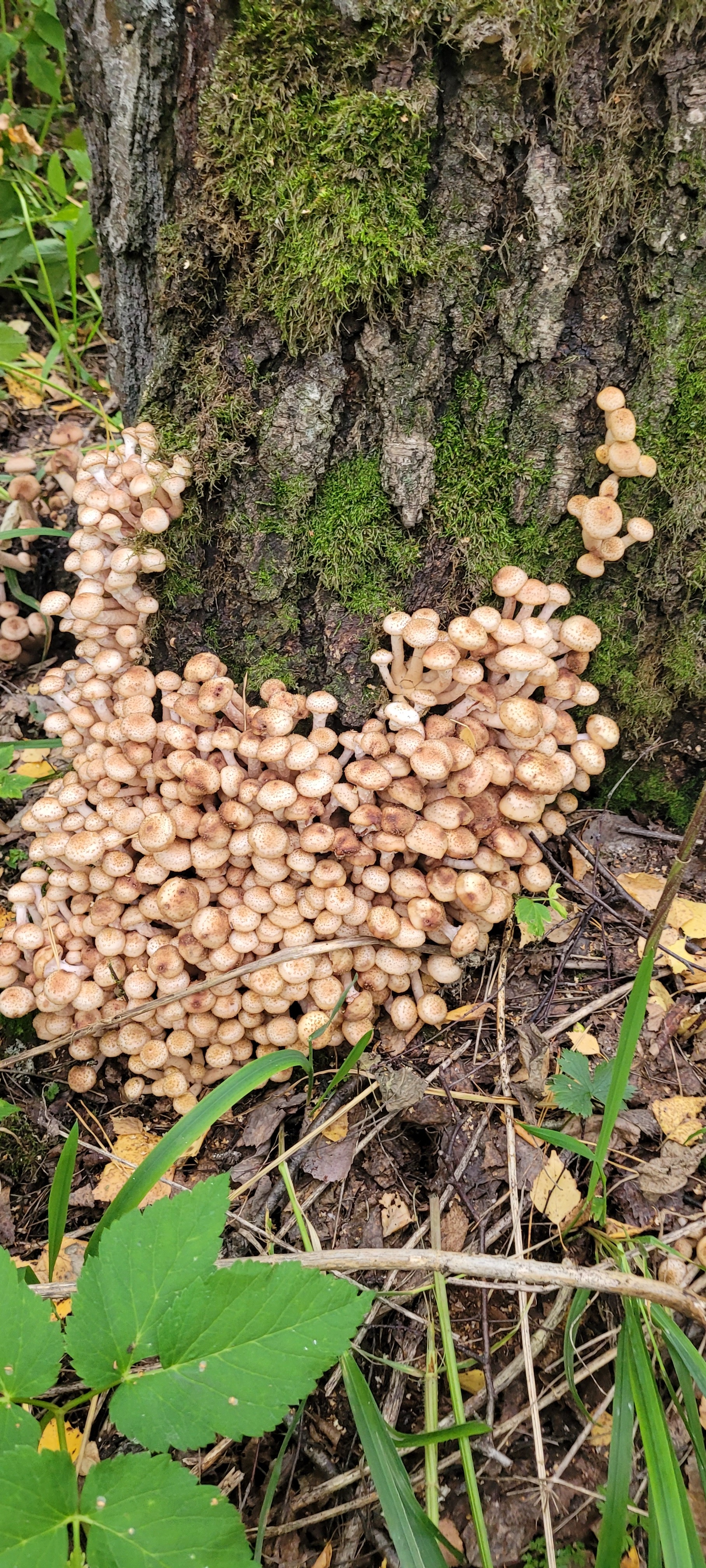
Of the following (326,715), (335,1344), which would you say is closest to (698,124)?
(326,715)

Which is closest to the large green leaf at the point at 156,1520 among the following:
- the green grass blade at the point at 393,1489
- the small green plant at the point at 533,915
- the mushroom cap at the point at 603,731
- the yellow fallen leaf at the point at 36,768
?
the green grass blade at the point at 393,1489

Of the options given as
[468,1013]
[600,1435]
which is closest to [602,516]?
[468,1013]

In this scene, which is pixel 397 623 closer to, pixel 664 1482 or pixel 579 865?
pixel 579 865

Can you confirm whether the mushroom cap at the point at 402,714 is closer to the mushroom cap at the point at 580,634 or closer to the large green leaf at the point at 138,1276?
the mushroom cap at the point at 580,634

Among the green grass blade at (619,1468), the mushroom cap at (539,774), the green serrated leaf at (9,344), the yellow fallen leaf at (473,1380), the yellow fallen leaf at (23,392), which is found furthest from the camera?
the yellow fallen leaf at (23,392)

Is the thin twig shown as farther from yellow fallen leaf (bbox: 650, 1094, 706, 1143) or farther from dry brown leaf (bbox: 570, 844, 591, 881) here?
yellow fallen leaf (bbox: 650, 1094, 706, 1143)

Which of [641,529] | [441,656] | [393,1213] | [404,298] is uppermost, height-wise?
[404,298]
